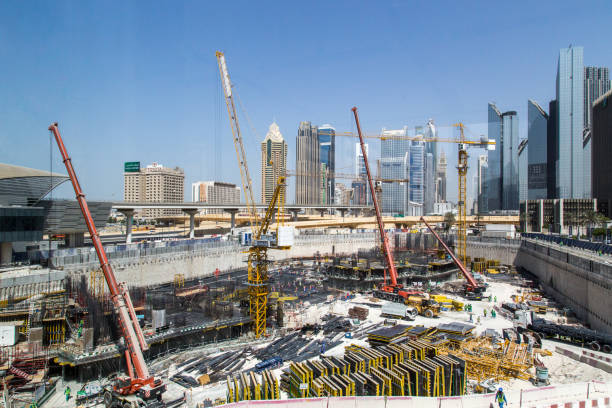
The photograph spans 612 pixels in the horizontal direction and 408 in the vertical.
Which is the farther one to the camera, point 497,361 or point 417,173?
point 417,173

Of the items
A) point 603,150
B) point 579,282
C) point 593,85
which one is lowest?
point 579,282

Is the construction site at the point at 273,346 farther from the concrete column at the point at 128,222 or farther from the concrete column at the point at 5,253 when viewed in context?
the concrete column at the point at 128,222

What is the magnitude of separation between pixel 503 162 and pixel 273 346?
183 metres

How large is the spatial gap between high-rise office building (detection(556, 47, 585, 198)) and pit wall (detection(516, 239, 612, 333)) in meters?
108

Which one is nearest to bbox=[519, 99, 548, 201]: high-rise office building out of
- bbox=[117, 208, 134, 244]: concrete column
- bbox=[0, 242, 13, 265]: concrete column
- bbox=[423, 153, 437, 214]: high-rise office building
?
bbox=[423, 153, 437, 214]: high-rise office building

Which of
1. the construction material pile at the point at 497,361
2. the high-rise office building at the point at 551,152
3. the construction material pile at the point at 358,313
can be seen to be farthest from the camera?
the high-rise office building at the point at 551,152

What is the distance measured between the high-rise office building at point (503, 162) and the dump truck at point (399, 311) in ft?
537

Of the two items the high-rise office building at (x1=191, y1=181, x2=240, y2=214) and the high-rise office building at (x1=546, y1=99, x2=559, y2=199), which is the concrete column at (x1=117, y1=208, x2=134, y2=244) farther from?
the high-rise office building at (x1=546, y1=99, x2=559, y2=199)

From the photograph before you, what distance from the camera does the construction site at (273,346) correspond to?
13570 mm

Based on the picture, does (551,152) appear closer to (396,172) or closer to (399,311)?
(396,172)

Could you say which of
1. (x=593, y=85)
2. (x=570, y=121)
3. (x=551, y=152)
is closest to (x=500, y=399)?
(x=570, y=121)

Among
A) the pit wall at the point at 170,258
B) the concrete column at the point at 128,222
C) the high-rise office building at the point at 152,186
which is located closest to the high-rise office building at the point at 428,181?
the high-rise office building at the point at 152,186

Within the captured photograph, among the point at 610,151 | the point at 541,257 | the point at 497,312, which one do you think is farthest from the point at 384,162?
the point at 497,312

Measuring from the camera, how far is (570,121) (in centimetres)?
12775
